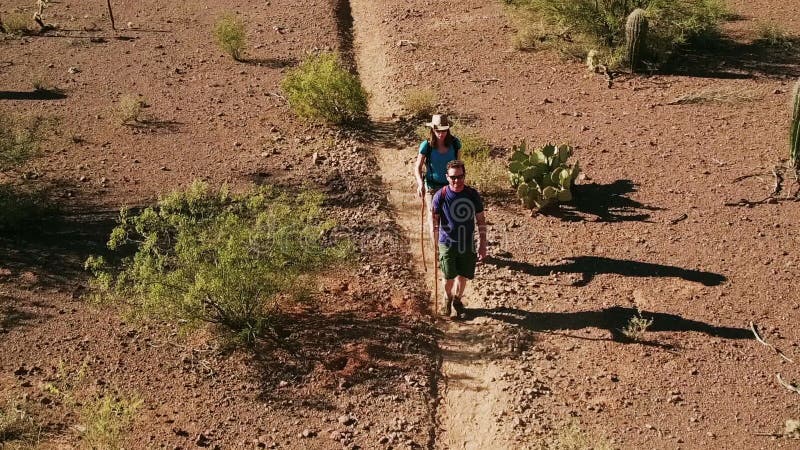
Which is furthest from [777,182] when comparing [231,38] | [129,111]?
[231,38]

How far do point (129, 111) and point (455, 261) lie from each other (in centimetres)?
589

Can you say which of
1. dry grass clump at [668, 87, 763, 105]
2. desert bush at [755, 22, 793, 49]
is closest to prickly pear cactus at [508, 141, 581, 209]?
dry grass clump at [668, 87, 763, 105]

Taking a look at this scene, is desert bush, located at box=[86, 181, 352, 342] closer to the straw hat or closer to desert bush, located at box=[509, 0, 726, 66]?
the straw hat

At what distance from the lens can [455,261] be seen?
6.02m

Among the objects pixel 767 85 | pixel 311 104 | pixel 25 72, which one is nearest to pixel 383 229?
pixel 311 104

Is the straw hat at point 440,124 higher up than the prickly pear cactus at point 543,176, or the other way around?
the straw hat at point 440,124

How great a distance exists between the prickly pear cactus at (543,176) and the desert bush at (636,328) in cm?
188

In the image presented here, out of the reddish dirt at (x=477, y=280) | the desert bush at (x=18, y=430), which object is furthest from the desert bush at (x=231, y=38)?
the desert bush at (x=18, y=430)

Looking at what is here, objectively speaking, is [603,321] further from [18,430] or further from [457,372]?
[18,430]

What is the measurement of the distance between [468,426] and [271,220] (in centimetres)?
233

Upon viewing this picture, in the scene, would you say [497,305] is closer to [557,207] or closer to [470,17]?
[557,207]

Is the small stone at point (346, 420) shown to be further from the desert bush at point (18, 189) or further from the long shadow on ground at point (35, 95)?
the long shadow on ground at point (35, 95)

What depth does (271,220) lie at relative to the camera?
605cm

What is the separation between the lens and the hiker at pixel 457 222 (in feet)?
18.8
